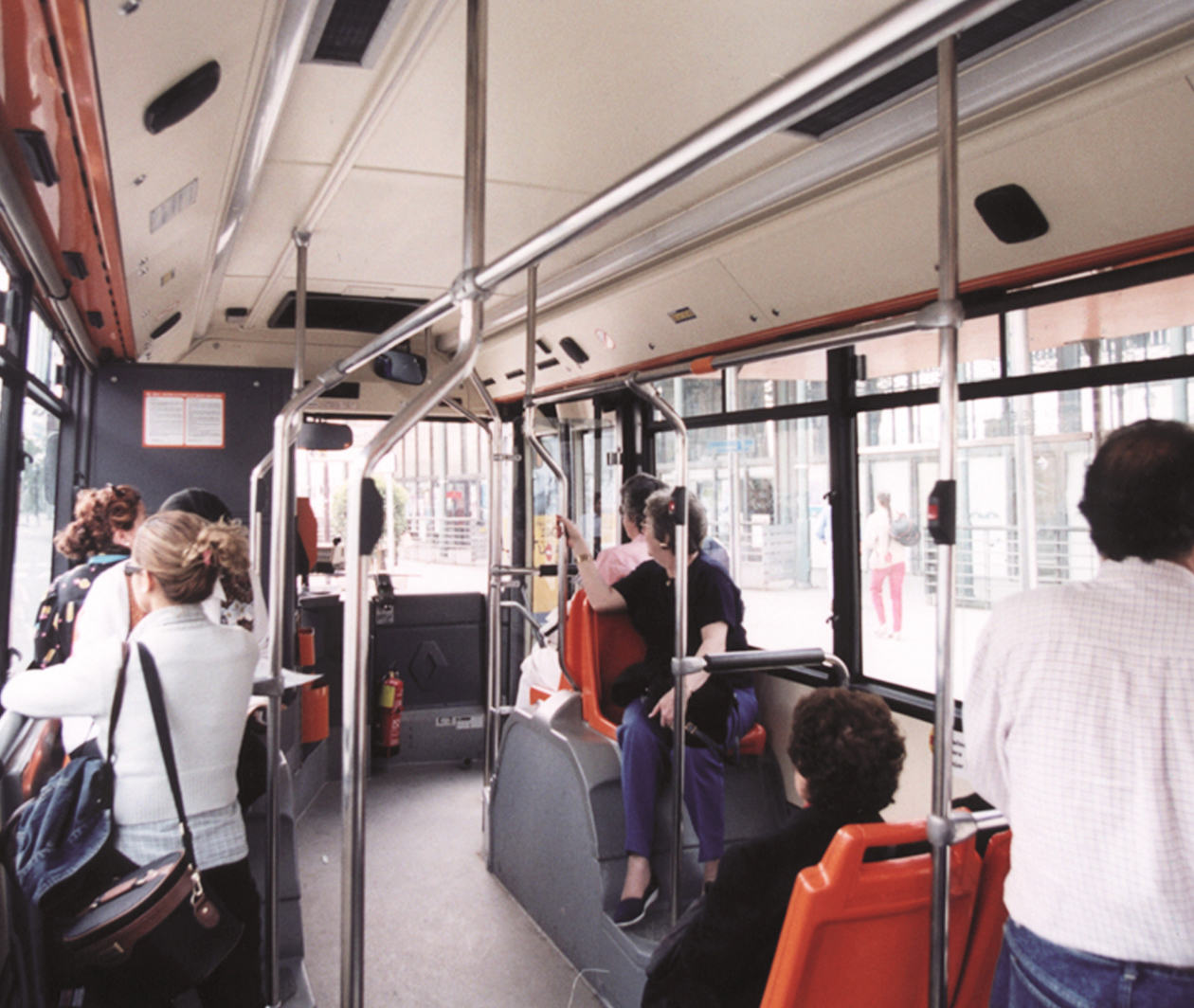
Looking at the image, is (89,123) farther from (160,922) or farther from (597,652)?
(597,652)

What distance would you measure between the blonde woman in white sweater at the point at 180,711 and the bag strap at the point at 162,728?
0.05 ft

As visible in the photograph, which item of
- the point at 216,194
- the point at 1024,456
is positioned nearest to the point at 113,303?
the point at 216,194

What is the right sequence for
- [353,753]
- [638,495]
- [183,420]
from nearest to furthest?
[353,753] → [638,495] → [183,420]

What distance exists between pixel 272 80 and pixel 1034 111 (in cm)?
181

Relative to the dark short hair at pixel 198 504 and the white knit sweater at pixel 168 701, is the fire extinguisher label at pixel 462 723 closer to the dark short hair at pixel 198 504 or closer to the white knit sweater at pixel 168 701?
the dark short hair at pixel 198 504

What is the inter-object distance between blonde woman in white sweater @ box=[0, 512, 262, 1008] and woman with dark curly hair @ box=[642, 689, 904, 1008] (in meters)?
1.09

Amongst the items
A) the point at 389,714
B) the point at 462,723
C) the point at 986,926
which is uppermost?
the point at 986,926

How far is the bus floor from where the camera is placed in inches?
Answer: 120

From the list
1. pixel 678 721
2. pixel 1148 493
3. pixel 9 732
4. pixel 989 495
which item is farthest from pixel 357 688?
pixel 989 495

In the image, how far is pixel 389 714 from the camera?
5.48 metres

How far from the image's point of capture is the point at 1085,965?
4.23ft

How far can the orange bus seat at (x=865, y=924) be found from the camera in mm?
1472

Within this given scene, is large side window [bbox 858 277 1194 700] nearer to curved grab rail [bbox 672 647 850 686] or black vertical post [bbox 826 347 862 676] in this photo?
black vertical post [bbox 826 347 862 676]

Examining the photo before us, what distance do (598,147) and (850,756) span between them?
1921mm
